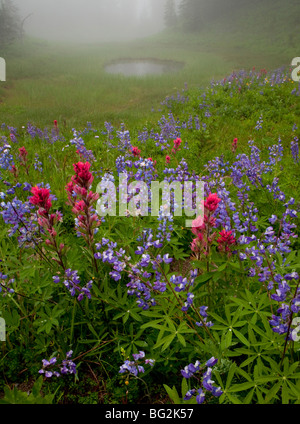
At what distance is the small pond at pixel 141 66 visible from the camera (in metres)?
28.3

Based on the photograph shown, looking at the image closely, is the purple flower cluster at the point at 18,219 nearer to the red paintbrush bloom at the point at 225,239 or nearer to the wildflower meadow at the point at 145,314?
the wildflower meadow at the point at 145,314

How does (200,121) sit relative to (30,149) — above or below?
above

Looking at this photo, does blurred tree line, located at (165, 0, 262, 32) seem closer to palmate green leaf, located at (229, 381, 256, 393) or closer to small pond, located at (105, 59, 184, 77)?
small pond, located at (105, 59, 184, 77)

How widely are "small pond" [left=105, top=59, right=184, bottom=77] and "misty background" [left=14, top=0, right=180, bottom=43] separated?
41.0 meters

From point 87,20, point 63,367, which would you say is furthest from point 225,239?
point 87,20

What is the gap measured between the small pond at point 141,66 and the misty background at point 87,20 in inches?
1615

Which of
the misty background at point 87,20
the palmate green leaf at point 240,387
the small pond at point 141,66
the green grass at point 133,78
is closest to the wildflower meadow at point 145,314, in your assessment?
the palmate green leaf at point 240,387

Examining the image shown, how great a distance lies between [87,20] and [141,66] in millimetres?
72274

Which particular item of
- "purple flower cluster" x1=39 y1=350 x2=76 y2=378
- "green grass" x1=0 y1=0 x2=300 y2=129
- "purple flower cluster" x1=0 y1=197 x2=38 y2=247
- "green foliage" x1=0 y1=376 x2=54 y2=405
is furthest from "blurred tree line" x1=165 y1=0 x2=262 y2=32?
"green foliage" x1=0 y1=376 x2=54 y2=405
